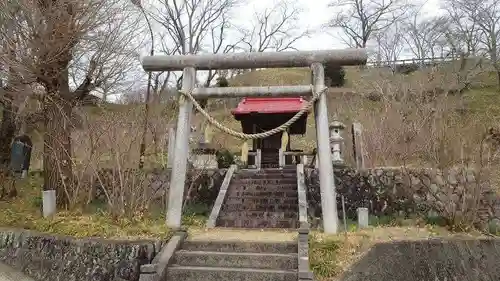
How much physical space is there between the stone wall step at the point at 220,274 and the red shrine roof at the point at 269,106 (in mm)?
9952

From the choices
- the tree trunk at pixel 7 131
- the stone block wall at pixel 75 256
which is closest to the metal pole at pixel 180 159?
the stone block wall at pixel 75 256

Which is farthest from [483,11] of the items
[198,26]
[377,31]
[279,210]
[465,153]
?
[279,210]

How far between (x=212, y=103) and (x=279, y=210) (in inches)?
994

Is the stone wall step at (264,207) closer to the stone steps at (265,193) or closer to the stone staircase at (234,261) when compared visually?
the stone steps at (265,193)

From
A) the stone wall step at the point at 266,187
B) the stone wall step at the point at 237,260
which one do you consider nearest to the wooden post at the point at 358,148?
the stone wall step at the point at 266,187

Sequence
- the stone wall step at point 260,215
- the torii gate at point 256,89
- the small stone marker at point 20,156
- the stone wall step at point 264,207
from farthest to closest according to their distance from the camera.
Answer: the small stone marker at point 20,156 → the stone wall step at point 264,207 → the stone wall step at point 260,215 → the torii gate at point 256,89

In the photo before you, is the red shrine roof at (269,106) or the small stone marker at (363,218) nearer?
the small stone marker at (363,218)

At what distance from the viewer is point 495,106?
91.9ft

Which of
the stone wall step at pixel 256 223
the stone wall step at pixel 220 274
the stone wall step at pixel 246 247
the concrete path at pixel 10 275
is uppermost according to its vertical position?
the stone wall step at pixel 256 223

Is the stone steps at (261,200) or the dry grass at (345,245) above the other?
the stone steps at (261,200)

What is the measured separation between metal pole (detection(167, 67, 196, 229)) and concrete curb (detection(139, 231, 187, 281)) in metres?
0.85

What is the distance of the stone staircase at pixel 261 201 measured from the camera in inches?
411

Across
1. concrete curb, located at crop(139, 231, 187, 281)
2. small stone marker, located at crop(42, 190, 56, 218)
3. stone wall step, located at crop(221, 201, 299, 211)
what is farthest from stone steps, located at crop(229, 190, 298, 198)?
small stone marker, located at crop(42, 190, 56, 218)

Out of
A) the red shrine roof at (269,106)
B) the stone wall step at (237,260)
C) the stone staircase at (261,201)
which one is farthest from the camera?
the red shrine roof at (269,106)
